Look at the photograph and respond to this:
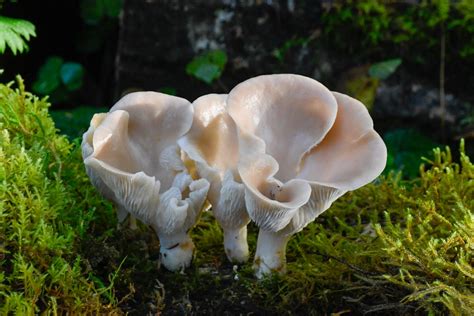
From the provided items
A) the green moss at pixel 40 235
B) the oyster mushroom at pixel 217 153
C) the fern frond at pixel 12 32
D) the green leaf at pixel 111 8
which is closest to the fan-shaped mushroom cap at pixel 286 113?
the oyster mushroom at pixel 217 153

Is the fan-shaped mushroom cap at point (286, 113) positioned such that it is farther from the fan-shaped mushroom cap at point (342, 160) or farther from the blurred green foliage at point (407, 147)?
the blurred green foliage at point (407, 147)

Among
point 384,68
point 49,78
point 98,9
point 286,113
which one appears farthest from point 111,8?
point 286,113

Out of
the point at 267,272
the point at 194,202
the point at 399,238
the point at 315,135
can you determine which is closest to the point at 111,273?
the point at 194,202

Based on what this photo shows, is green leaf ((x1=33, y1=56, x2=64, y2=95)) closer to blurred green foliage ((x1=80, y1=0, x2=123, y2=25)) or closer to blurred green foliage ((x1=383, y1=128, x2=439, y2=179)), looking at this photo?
blurred green foliage ((x1=80, y1=0, x2=123, y2=25))

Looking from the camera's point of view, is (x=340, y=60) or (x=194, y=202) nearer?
(x=194, y=202)

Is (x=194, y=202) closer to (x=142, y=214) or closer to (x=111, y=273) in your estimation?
(x=142, y=214)

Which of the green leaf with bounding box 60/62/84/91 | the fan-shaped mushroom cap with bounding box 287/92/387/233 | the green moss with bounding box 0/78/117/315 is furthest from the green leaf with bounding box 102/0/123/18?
the fan-shaped mushroom cap with bounding box 287/92/387/233

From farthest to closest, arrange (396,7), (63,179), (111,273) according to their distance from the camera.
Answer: (396,7) → (63,179) → (111,273)
